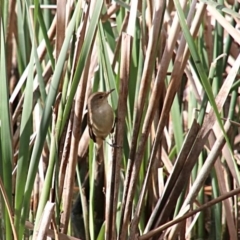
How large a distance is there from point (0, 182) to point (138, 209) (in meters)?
0.51

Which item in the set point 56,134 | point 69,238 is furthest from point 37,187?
point 56,134

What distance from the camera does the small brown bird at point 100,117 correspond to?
8.04 feet

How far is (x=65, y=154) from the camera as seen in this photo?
2.12m

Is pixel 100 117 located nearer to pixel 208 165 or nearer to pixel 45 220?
pixel 208 165

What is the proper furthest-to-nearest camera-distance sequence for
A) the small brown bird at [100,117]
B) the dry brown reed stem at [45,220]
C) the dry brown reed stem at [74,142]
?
the small brown bird at [100,117] < the dry brown reed stem at [74,142] < the dry brown reed stem at [45,220]

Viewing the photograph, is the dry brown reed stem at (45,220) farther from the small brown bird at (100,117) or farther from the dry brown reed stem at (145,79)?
the small brown bird at (100,117)

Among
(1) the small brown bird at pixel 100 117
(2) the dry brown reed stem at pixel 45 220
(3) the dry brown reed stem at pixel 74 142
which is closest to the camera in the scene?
(2) the dry brown reed stem at pixel 45 220

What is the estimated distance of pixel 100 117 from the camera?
8.14 ft

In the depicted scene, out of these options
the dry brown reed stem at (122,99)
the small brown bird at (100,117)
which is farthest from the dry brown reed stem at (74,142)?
the small brown bird at (100,117)

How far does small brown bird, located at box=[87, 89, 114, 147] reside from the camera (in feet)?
8.04

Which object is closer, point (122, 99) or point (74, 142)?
point (122, 99)

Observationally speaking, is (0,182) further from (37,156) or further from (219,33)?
(219,33)

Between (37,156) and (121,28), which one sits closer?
(37,156)

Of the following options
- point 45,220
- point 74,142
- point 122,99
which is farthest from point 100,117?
point 45,220
